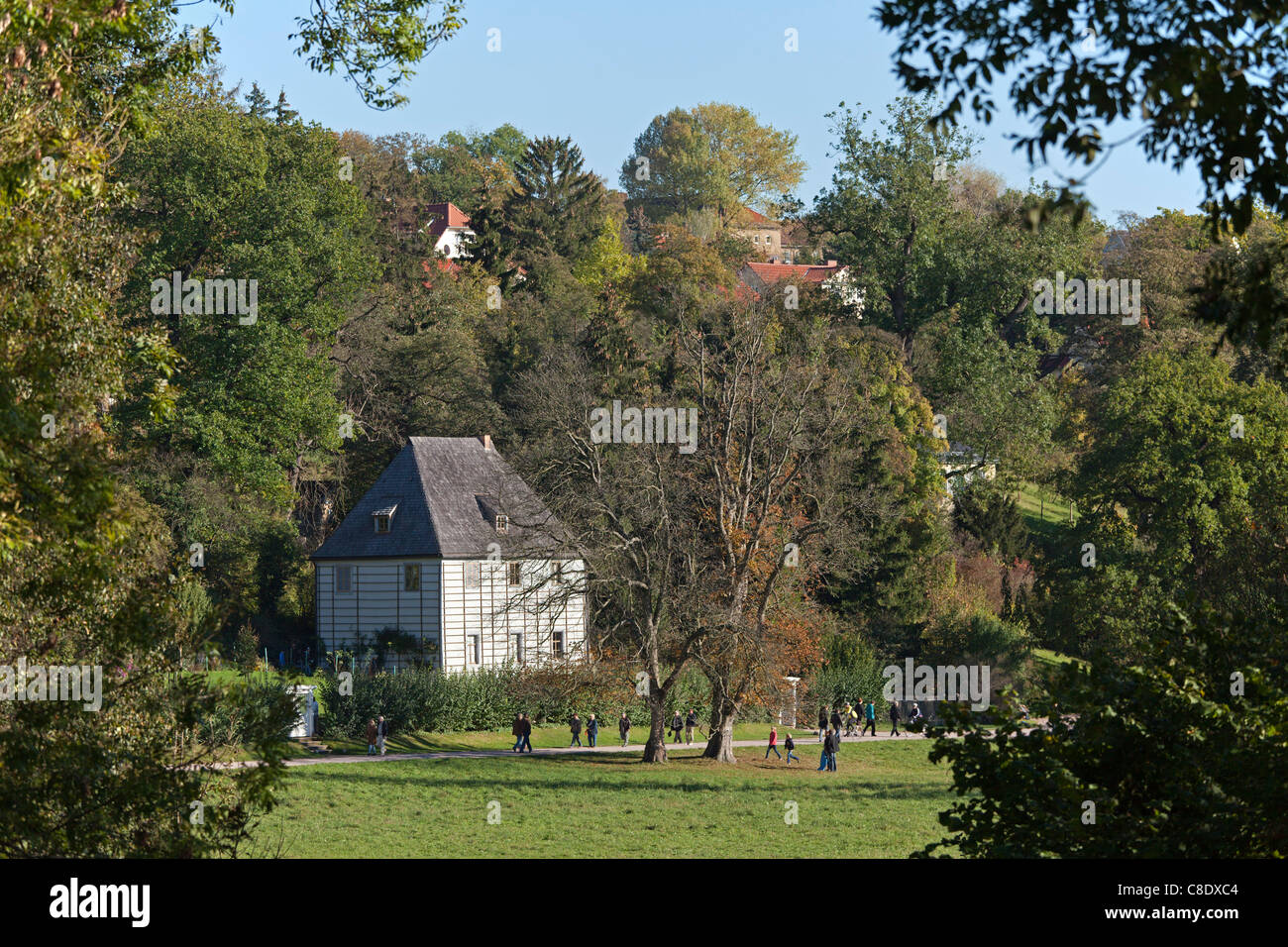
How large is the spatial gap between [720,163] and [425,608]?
61.8 meters

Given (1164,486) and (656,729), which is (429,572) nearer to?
(656,729)

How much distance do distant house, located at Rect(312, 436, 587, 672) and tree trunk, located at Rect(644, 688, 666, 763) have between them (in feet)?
33.8

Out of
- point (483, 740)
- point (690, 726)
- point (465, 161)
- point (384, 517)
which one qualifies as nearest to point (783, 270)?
point (465, 161)

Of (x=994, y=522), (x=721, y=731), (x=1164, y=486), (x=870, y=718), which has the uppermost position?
(x=1164, y=486)

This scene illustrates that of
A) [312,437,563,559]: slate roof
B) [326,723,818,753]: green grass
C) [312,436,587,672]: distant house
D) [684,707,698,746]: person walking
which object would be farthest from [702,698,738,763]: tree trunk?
[312,437,563,559]: slate roof

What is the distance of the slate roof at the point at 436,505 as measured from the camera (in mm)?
54031

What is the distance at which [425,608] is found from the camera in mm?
53188

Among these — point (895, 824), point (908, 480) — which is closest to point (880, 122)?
point (908, 480)

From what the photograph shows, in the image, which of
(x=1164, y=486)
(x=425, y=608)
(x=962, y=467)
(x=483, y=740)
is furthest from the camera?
(x=962, y=467)

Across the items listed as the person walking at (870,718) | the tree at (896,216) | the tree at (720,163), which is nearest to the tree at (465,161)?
the tree at (720,163)

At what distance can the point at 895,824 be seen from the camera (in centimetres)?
2930

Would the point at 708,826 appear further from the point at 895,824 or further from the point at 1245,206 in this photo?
the point at 1245,206

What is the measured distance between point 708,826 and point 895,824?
3849 millimetres

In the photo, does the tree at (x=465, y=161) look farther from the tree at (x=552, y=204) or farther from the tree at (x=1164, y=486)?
the tree at (x=1164, y=486)
